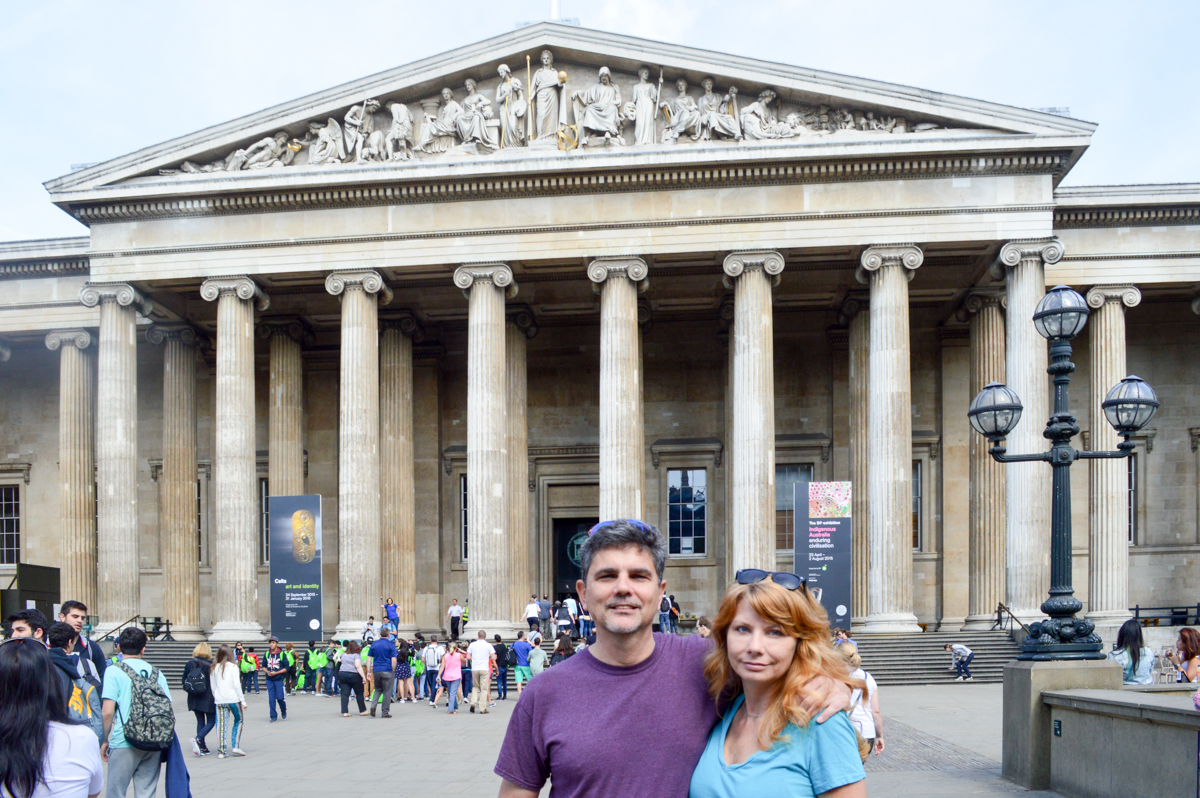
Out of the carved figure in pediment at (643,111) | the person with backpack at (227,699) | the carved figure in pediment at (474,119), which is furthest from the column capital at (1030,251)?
the person with backpack at (227,699)

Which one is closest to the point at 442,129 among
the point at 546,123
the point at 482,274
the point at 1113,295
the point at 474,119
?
the point at 474,119

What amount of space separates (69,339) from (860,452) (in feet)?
78.8

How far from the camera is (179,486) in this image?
3388cm

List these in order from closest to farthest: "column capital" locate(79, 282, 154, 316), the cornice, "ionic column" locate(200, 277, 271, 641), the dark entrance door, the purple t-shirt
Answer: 1. the purple t-shirt
2. the cornice
3. "ionic column" locate(200, 277, 271, 641)
4. "column capital" locate(79, 282, 154, 316)
5. the dark entrance door

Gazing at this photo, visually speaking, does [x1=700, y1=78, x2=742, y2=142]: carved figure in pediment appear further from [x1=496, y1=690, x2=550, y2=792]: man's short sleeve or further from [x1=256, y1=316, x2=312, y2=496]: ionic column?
[x1=496, y1=690, x2=550, y2=792]: man's short sleeve

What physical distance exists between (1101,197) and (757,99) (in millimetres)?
10241

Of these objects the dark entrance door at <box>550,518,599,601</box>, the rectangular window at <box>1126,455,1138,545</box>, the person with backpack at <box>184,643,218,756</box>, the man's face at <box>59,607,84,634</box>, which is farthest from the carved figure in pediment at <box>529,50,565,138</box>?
the man's face at <box>59,607,84,634</box>

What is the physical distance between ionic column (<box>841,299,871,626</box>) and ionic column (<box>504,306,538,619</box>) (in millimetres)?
9285

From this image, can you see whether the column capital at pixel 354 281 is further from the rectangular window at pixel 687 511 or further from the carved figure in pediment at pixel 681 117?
the rectangular window at pixel 687 511

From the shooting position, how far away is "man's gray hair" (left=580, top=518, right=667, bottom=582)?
424 centimetres

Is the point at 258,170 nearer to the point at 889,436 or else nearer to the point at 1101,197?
the point at 889,436

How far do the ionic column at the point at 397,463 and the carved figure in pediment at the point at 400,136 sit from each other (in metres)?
5.94

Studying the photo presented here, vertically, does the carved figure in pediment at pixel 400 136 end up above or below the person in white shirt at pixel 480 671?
above

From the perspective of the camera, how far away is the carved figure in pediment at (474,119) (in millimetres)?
30625
